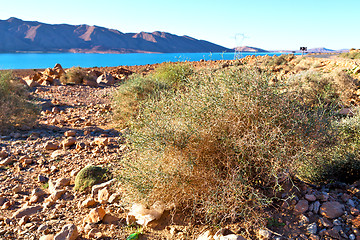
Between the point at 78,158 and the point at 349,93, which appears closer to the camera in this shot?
the point at 78,158

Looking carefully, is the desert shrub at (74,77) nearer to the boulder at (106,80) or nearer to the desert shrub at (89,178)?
the boulder at (106,80)

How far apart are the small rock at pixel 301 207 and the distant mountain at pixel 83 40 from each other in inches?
4394

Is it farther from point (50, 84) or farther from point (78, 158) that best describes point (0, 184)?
point (50, 84)

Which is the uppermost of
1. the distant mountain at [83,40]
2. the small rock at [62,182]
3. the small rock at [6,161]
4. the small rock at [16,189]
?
the distant mountain at [83,40]

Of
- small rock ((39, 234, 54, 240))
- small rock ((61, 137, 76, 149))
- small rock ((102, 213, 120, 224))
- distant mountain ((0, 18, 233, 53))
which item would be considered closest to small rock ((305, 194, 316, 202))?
small rock ((102, 213, 120, 224))

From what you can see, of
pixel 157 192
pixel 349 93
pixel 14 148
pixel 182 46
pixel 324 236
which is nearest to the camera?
pixel 324 236

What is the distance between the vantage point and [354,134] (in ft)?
13.6

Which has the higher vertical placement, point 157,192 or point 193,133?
point 193,133

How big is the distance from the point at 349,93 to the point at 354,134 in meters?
5.99

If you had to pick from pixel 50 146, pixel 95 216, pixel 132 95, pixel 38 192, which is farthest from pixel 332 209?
pixel 132 95

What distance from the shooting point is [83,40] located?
12825 centimetres

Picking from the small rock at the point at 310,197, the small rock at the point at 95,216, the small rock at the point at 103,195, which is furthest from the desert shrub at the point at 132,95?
the small rock at the point at 310,197

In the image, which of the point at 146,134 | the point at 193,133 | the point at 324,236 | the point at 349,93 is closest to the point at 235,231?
the point at 324,236

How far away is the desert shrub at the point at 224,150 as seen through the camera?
8.25 feet
